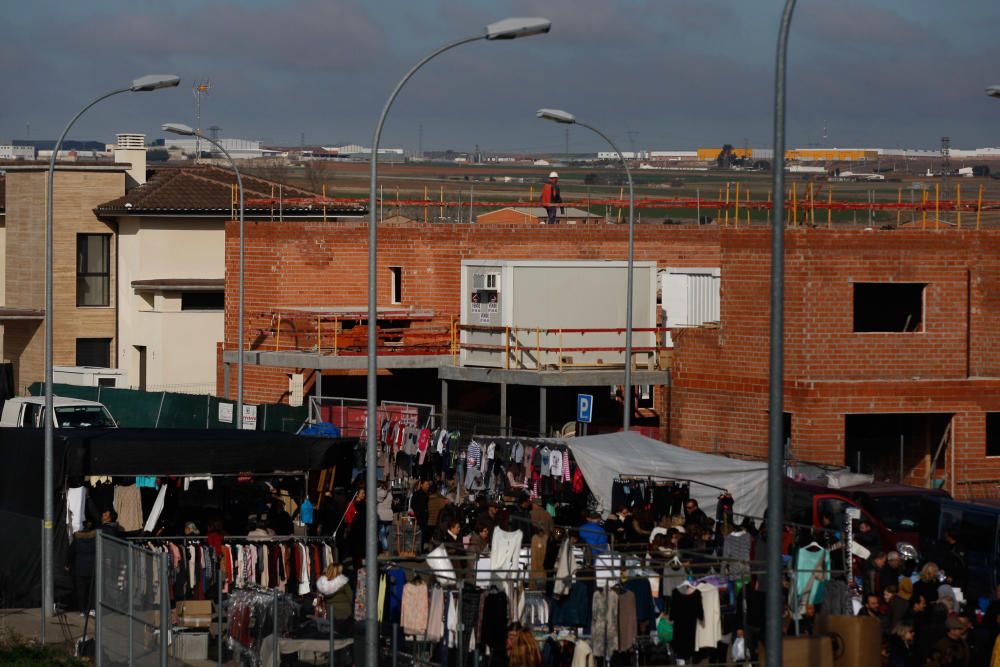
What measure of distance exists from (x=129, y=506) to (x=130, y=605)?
7.70m

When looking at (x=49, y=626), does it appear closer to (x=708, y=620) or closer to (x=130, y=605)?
(x=130, y=605)

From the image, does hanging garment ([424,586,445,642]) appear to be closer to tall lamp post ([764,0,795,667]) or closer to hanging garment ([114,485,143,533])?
tall lamp post ([764,0,795,667])

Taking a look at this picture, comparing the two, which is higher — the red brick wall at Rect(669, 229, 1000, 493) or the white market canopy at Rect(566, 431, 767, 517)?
the red brick wall at Rect(669, 229, 1000, 493)

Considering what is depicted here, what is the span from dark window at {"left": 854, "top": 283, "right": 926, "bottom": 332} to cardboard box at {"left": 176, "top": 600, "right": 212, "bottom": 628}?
1879 centimetres

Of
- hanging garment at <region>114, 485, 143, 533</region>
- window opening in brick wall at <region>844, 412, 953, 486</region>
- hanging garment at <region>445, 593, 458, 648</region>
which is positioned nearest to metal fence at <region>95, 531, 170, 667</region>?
hanging garment at <region>445, 593, 458, 648</region>

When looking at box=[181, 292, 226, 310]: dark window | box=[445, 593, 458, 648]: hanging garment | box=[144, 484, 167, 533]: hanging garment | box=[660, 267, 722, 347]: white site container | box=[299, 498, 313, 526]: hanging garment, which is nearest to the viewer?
box=[445, 593, 458, 648]: hanging garment

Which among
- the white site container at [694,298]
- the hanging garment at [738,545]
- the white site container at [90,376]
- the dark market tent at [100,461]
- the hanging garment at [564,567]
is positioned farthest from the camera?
the white site container at [90,376]

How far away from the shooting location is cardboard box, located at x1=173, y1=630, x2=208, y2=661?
61.9 feet

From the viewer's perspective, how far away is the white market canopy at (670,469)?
24.9m

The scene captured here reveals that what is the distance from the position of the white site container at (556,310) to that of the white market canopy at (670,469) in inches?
356

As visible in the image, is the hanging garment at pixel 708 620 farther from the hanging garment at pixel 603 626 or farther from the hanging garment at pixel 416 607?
the hanging garment at pixel 416 607

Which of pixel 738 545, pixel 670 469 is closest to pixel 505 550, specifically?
pixel 738 545

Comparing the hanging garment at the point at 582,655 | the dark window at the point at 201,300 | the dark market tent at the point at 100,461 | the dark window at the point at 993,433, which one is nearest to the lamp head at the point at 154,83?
the dark market tent at the point at 100,461

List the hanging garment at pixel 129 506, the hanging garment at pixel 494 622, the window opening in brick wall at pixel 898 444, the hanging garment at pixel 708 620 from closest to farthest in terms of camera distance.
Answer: the hanging garment at pixel 494 622 < the hanging garment at pixel 708 620 < the hanging garment at pixel 129 506 < the window opening in brick wall at pixel 898 444
